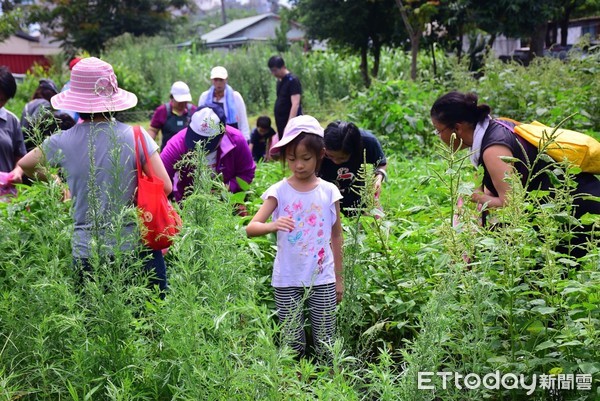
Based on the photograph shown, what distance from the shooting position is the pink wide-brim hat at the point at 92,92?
3223 millimetres

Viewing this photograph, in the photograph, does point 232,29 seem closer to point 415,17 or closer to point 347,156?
point 415,17

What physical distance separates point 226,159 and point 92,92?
1.45 meters

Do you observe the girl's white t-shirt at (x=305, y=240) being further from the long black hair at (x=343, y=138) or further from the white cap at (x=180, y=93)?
the white cap at (x=180, y=93)

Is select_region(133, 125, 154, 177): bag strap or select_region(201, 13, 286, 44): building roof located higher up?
select_region(201, 13, 286, 44): building roof

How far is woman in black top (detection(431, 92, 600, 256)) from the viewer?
3.23 meters

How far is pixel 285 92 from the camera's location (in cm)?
842

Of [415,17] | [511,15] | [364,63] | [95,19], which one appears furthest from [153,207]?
[95,19]

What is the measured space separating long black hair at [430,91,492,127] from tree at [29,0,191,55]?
28.0 metres

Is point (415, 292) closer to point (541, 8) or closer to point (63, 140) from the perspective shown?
point (63, 140)

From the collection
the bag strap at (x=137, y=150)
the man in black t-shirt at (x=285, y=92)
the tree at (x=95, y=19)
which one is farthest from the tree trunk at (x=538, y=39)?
the tree at (x=95, y=19)

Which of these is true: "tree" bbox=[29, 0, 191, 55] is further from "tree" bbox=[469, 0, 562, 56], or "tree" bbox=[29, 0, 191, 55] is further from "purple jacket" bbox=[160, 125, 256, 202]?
"purple jacket" bbox=[160, 125, 256, 202]

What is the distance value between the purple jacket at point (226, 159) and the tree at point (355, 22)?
427 inches

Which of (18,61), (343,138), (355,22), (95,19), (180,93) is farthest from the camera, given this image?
(18,61)

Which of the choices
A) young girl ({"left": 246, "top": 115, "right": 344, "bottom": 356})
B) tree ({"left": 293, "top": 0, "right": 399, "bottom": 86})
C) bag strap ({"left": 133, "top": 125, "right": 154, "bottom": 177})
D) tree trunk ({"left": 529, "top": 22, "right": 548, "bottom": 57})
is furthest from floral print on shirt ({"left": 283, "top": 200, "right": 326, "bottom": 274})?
tree trunk ({"left": 529, "top": 22, "right": 548, "bottom": 57})
